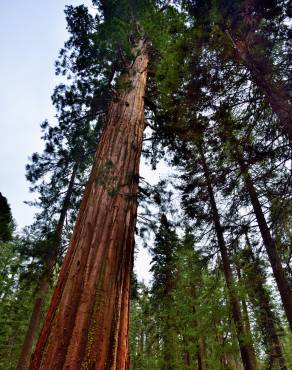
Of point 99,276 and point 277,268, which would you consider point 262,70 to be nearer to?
point 99,276

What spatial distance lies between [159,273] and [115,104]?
13453 millimetres

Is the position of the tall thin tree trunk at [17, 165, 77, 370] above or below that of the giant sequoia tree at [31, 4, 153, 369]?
above

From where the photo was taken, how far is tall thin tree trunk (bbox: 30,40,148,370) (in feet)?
6.15

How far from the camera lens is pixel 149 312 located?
1620 cm

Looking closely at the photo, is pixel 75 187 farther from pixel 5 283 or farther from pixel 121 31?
pixel 5 283

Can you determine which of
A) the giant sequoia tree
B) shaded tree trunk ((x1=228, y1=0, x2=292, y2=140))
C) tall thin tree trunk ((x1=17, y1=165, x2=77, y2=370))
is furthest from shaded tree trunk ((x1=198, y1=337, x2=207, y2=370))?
the giant sequoia tree

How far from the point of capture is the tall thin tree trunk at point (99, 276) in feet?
6.15

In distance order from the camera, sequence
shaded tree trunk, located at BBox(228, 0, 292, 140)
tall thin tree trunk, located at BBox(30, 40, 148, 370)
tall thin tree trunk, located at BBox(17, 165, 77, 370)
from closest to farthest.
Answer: tall thin tree trunk, located at BBox(30, 40, 148, 370)
shaded tree trunk, located at BBox(228, 0, 292, 140)
tall thin tree trunk, located at BBox(17, 165, 77, 370)

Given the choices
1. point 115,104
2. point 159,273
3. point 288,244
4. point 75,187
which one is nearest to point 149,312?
point 159,273

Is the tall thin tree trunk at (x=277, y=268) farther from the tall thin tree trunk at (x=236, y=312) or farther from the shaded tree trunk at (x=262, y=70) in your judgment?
the shaded tree trunk at (x=262, y=70)

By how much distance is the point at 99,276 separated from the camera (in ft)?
7.45

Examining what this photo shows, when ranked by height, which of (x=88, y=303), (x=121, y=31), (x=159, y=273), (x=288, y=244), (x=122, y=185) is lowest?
(x=88, y=303)

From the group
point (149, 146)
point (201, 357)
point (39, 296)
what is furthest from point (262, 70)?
point (201, 357)

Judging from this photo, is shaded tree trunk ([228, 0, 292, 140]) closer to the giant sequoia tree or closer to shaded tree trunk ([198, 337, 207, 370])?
the giant sequoia tree
